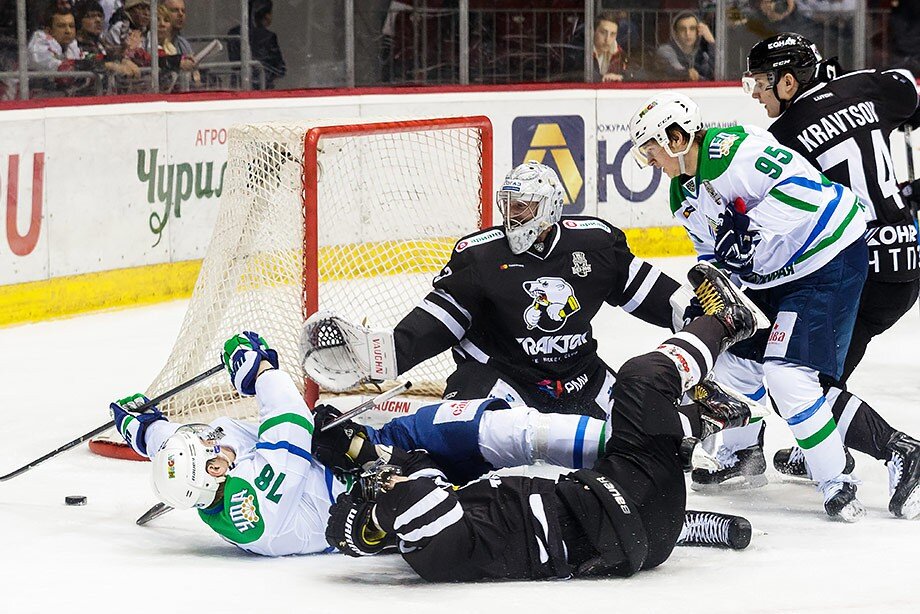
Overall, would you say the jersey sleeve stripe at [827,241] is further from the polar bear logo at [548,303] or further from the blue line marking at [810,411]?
the polar bear logo at [548,303]

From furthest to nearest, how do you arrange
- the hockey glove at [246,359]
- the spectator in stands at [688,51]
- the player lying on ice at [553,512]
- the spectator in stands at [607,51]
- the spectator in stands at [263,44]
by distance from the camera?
the spectator in stands at [688,51] < the spectator in stands at [607,51] < the spectator in stands at [263,44] < the hockey glove at [246,359] < the player lying on ice at [553,512]

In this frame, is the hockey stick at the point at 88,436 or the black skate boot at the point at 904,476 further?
the hockey stick at the point at 88,436

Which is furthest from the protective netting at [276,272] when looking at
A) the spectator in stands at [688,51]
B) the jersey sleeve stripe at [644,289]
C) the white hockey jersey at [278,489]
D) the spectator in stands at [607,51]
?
the spectator in stands at [688,51]

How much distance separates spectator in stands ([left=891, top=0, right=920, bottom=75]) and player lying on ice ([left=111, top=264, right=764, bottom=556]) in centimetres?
725

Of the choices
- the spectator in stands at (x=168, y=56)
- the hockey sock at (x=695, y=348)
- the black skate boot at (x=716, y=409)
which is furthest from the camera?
the spectator in stands at (x=168, y=56)

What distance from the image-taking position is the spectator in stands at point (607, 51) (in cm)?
935

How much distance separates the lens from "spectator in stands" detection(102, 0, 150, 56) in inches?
300

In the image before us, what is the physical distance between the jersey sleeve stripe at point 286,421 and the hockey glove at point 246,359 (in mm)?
196

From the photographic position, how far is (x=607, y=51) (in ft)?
30.8

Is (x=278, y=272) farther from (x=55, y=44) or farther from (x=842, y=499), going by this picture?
(x=55, y=44)

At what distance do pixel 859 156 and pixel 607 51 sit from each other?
482 centimetres

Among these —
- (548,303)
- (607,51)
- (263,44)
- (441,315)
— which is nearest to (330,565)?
(441,315)

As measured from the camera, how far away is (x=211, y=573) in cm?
355

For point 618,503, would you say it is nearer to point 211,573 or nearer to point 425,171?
point 211,573
